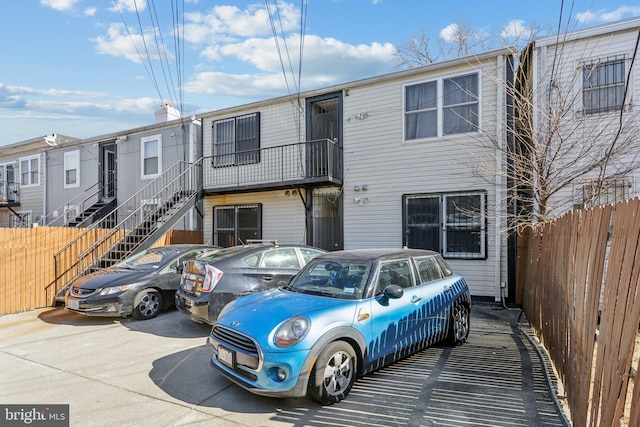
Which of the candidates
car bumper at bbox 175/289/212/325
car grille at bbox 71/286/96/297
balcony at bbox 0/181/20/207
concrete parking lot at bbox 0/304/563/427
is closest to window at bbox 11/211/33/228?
balcony at bbox 0/181/20/207

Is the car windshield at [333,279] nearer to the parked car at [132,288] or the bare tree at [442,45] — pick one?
the parked car at [132,288]

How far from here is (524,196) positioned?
9.03 m

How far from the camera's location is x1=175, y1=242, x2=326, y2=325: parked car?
598 centimetres

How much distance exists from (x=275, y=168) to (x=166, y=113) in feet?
21.1

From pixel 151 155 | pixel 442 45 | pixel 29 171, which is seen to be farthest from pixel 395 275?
pixel 29 171

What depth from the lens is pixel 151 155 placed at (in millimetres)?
14867

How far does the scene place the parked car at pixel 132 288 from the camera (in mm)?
6934

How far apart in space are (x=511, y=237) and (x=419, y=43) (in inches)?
626

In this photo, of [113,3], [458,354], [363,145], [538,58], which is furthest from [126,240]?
[538,58]

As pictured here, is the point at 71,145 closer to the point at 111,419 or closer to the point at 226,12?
the point at 226,12

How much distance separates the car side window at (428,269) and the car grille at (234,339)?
253 centimetres

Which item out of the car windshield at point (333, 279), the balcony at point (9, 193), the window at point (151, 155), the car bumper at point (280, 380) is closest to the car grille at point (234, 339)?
the car bumper at point (280, 380)

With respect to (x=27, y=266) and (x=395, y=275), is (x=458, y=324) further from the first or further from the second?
(x=27, y=266)

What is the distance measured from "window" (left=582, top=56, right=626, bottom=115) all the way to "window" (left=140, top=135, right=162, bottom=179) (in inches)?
539
